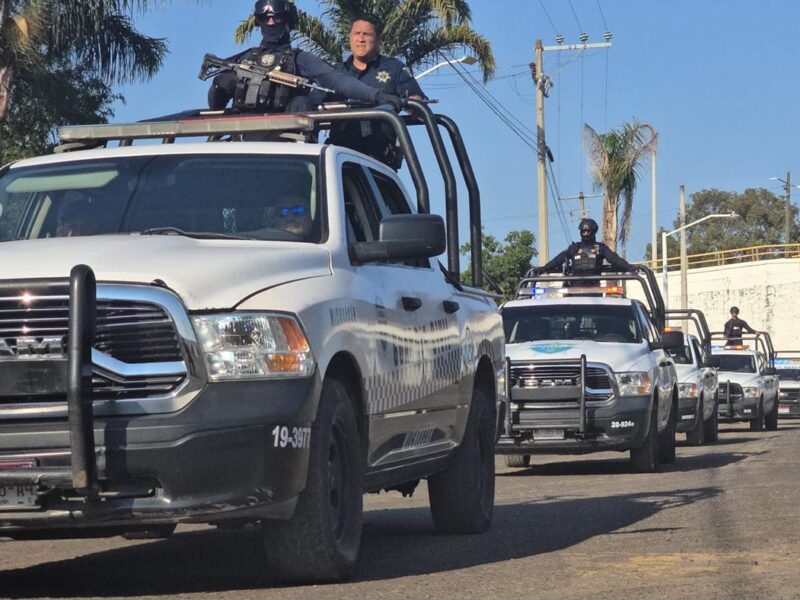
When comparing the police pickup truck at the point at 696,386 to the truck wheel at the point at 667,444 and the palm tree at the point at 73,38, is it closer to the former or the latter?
the truck wheel at the point at 667,444

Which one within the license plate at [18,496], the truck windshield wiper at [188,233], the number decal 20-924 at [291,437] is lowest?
the license plate at [18,496]

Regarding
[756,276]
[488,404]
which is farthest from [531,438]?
[756,276]

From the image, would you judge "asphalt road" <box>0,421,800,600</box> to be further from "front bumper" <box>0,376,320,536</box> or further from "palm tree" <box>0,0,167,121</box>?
"palm tree" <box>0,0,167,121</box>

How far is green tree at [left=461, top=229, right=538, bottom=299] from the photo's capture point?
5928cm

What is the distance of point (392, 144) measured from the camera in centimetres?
965

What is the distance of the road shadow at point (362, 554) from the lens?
717cm

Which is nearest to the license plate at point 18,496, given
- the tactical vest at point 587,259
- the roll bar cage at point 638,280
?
the roll bar cage at point 638,280

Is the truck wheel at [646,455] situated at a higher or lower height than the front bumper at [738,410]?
higher

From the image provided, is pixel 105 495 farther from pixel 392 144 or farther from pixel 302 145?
pixel 392 144

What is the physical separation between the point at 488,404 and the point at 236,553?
7.36 ft

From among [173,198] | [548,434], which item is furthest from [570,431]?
[173,198]

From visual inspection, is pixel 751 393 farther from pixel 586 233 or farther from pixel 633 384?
pixel 633 384

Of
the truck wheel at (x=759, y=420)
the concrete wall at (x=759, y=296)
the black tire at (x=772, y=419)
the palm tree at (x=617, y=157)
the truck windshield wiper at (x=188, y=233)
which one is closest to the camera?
the truck windshield wiper at (x=188, y=233)

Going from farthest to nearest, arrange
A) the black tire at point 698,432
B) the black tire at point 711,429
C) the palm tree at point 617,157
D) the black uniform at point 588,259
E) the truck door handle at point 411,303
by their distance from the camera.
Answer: the palm tree at point 617,157 → the black tire at point 711,429 → the black tire at point 698,432 → the black uniform at point 588,259 → the truck door handle at point 411,303
